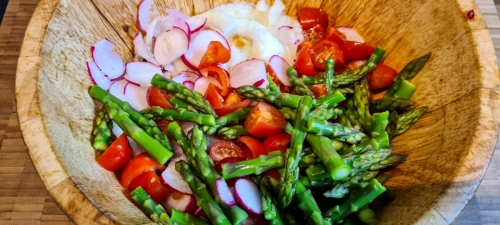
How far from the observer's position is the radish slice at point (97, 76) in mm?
2013

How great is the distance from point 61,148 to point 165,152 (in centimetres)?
43

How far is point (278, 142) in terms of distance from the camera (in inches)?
72.9

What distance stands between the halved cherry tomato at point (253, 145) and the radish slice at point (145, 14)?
941mm

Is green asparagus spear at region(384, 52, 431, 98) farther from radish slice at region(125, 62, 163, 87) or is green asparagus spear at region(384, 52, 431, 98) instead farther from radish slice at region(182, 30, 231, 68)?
radish slice at region(125, 62, 163, 87)

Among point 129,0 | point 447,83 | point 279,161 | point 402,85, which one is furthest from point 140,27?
point 447,83

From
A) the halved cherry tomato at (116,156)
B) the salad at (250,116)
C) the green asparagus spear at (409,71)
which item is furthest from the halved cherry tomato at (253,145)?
the green asparagus spear at (409,71)

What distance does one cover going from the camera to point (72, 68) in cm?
192

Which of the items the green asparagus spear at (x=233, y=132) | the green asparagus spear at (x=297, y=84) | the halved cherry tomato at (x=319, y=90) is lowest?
the green asparagus spear at (x=233, y=132)

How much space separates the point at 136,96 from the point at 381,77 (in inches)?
52.8

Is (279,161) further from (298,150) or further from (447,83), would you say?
(447,83)

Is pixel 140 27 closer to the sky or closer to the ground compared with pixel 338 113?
closer to the sky

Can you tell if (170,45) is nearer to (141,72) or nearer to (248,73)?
(141,72)

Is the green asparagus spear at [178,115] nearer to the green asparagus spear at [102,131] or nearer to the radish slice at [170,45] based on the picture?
the green asparagus spear at [102,131]

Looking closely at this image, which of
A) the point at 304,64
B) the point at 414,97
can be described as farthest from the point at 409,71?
the point at 304,64
